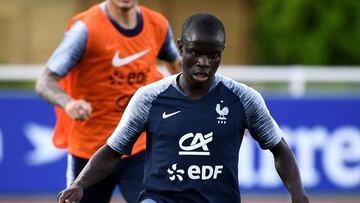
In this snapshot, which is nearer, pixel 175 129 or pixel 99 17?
pixel 175 129

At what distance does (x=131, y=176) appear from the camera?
7.66m

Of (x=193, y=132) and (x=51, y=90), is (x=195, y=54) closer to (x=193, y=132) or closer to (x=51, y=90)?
(x=193, y=132)

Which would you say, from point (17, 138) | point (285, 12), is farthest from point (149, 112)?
point (285, 12)

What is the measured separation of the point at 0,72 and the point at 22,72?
0.27 metres

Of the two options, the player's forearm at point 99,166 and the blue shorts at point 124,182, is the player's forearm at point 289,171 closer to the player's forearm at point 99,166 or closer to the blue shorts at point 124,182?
the player's forearm at point 99,166

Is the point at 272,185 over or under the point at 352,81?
under

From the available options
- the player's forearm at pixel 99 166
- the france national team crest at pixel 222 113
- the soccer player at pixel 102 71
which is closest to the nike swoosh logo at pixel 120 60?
the soccer player at pixel 102 71

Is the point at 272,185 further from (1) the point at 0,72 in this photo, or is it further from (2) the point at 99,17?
(2) the point at 99,17

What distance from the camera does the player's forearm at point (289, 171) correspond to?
6125mm

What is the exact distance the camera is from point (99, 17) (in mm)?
7953

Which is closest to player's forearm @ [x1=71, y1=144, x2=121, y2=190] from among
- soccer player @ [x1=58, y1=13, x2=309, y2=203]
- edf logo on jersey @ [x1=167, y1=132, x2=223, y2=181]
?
soccer player @ [x1=58, y1=13, x2=309, y2=203]

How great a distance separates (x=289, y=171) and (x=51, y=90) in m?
2.19

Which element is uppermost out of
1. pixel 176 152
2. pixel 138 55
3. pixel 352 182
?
pixel 138 55

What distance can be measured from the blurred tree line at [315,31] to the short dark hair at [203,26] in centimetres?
1648
